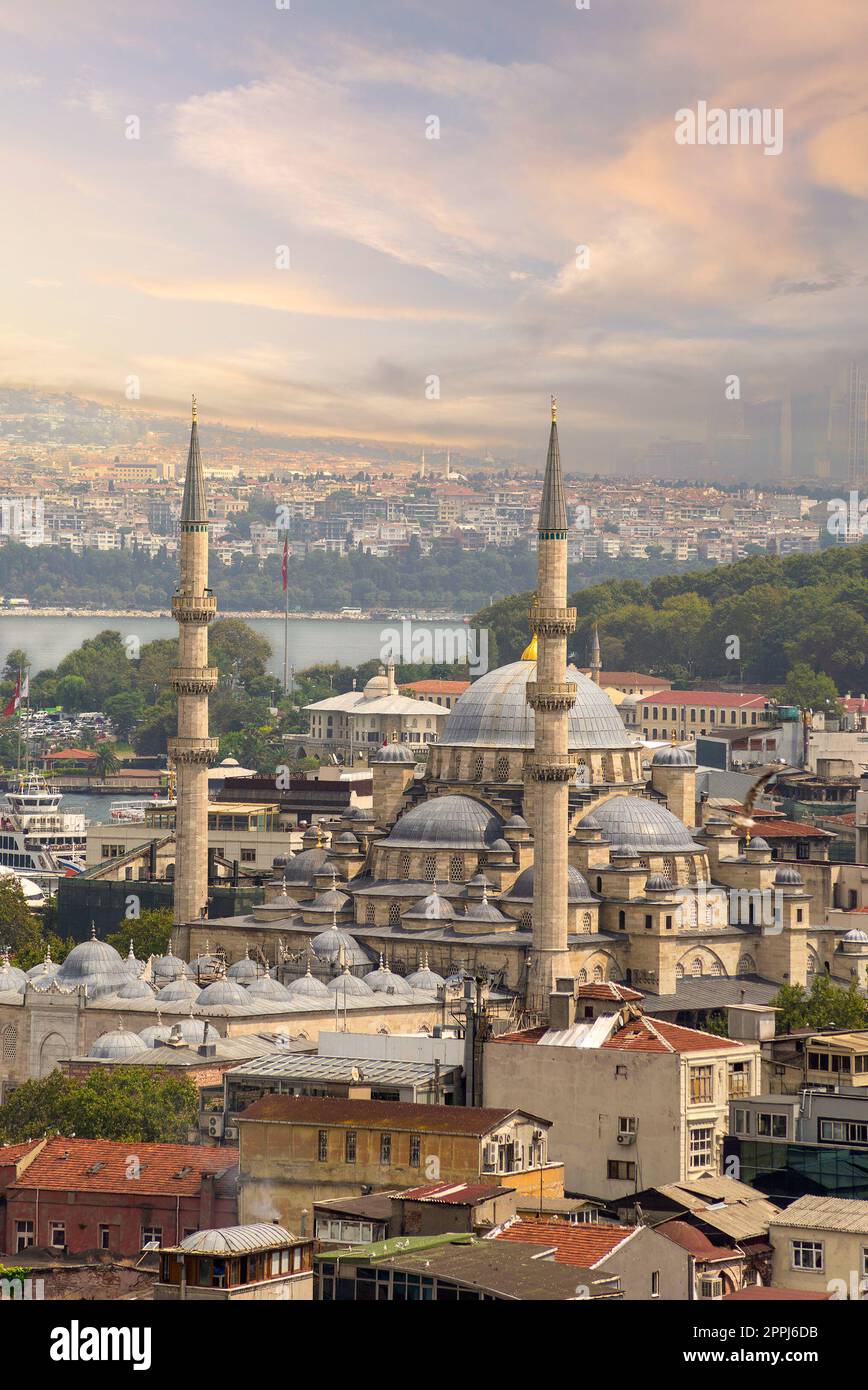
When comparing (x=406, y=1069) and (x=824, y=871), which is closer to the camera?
(x=406, y=1069)

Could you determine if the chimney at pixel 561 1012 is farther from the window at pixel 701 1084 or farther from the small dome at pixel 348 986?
the small dome at pixel 348 986

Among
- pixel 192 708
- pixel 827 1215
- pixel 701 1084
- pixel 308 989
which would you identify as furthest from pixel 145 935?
pixel 827 1215

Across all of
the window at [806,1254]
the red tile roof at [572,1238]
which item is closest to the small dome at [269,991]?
the window at [806,1254]

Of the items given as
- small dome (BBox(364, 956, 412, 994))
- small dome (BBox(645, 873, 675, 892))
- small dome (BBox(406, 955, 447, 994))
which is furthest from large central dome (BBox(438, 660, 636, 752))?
small dome (BBox(364, 956, 412, 994))

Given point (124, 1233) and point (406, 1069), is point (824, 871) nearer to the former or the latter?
point (406, 1069)

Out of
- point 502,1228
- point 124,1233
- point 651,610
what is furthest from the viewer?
point 651,610
